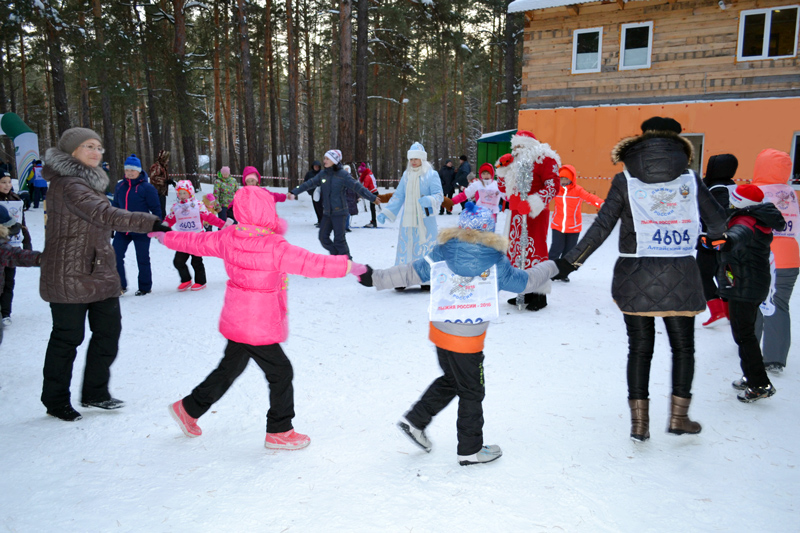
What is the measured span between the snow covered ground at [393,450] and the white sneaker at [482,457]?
0.05 metres

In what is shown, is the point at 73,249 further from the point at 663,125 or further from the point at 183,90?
the point at 183,90

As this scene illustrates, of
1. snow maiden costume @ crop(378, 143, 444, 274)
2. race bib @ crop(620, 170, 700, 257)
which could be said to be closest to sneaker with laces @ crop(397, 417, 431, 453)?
race bib @ crop(620, 170, 700, 257)

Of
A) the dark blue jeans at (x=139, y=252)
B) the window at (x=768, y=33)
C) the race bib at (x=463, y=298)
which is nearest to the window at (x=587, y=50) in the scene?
the window at (x=768, y=33)

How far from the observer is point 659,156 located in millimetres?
3232

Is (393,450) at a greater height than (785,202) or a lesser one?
lesser

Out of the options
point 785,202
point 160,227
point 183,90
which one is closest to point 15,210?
point 160,227

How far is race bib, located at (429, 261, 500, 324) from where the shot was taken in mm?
3025

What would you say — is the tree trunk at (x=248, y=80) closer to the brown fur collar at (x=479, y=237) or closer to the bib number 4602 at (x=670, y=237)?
the brown fur collar at (x=479, y=237)

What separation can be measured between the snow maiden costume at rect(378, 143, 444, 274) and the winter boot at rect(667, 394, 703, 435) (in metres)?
4.53

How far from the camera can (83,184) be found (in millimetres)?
3797

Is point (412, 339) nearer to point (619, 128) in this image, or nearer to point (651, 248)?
point (651, 248)

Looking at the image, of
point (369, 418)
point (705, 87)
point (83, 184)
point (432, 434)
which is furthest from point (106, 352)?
point (705, 87)

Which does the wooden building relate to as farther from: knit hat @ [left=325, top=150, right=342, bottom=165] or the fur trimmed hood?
the fur trimmed hood

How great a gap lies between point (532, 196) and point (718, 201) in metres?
1.98
